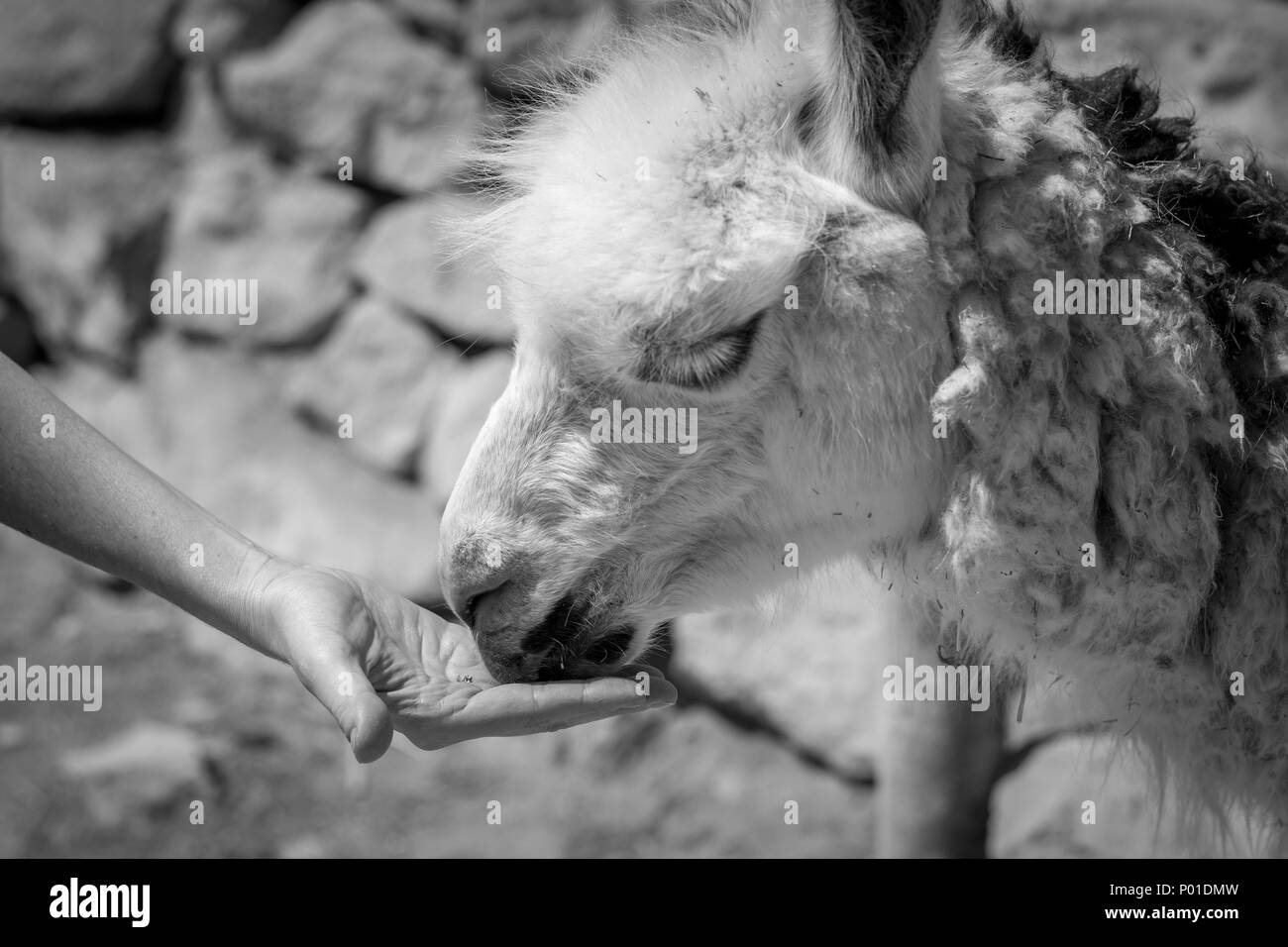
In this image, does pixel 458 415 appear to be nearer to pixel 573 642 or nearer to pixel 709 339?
pixel 573 642

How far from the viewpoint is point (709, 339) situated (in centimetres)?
186

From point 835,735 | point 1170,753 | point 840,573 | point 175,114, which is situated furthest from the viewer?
point 175,114

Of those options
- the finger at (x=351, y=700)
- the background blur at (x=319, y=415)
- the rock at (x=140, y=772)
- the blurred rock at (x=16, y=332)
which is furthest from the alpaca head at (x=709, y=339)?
the blurred rock at (x=16, y=332)

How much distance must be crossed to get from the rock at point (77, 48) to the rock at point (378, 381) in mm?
1908

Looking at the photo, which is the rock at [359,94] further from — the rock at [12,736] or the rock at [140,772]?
the rock at [12,736]

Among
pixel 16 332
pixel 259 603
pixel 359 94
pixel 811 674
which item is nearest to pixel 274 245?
pixel 359 94

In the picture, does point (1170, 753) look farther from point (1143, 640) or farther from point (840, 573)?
point (840, 573)

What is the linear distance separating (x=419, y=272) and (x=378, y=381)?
55 cm

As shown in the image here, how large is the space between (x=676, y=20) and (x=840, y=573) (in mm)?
1097

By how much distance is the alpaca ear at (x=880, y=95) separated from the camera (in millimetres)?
1776

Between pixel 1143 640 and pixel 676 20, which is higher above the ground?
pixel 676 20

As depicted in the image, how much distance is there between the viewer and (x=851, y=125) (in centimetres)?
186

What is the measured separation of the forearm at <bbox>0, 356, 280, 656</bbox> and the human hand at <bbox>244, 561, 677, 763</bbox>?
0.28 feet

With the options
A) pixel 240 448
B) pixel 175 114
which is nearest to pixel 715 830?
pixel 240 448
